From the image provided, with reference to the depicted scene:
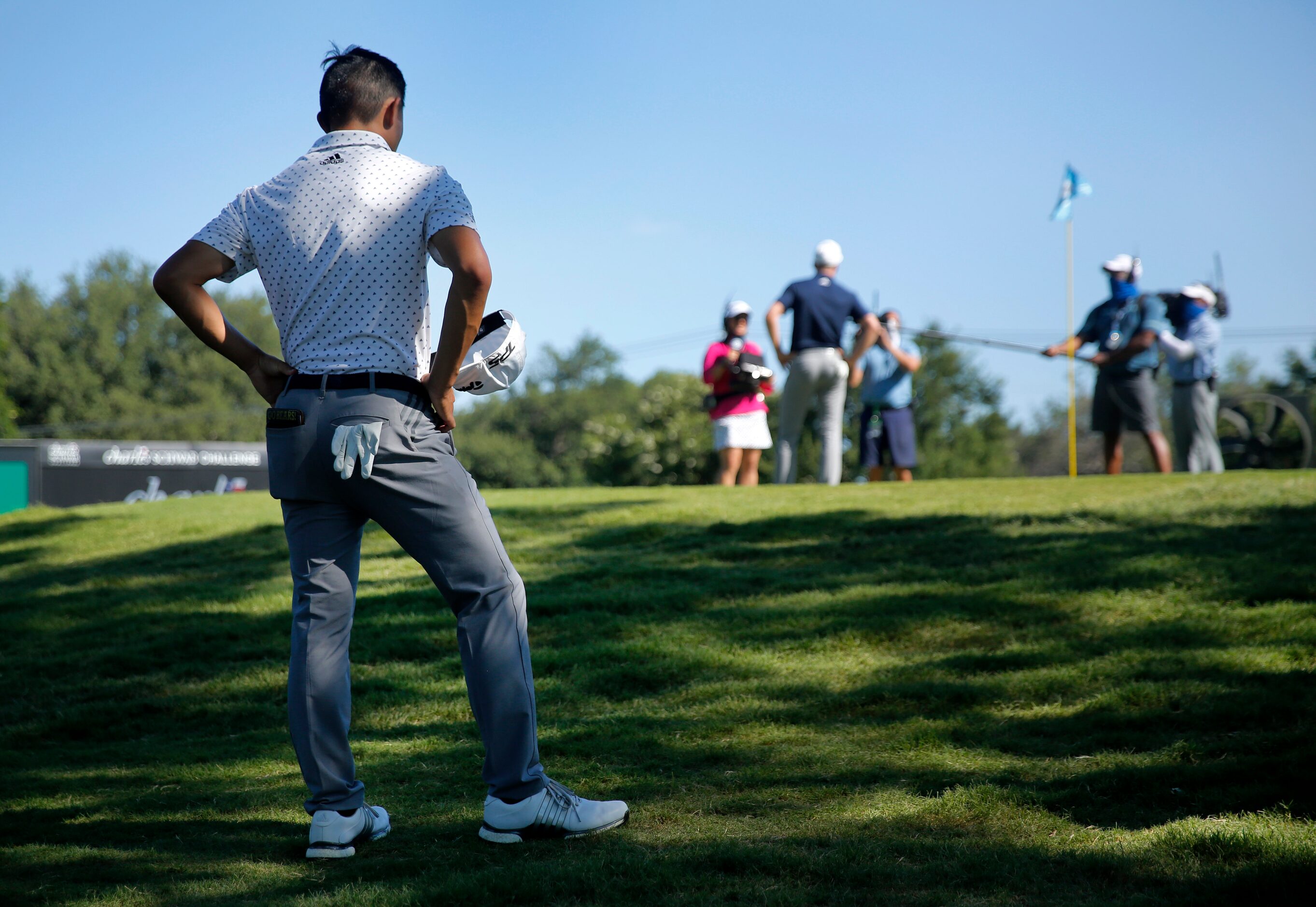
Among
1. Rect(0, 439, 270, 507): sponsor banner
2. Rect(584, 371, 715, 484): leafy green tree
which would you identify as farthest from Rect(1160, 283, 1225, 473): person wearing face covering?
Rect(584, 371, 715, 484): leafy green tree

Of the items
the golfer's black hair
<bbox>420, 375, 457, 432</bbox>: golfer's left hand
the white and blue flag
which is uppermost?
the white and blue flag

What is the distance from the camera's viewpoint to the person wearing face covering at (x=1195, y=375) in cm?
1096

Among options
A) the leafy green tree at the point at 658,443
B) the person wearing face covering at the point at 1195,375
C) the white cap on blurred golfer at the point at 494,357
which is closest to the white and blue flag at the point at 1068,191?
the person wearing face covering at the point at 1195,375

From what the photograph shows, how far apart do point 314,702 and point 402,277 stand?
1131 mm

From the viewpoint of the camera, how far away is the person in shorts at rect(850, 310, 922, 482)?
11453 mm

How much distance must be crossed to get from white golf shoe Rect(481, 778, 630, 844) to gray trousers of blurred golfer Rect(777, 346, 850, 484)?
7.32 meters

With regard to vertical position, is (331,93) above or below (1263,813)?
above

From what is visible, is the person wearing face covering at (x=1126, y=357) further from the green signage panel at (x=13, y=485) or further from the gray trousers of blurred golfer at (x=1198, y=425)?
the green signage panel at (x=13, y=485)

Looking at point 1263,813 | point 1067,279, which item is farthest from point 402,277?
point 1067,279

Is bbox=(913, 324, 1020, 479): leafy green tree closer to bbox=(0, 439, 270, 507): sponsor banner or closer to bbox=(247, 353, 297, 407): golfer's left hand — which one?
bbox=(0, 439, 270, 507): sponsor banner

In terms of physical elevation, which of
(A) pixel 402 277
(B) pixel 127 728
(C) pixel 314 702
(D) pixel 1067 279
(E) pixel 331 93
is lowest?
(B) pixel 127 728

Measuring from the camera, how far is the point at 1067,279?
53.9ft

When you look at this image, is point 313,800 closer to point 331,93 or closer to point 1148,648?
point 331,93

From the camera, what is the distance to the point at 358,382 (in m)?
2.86
